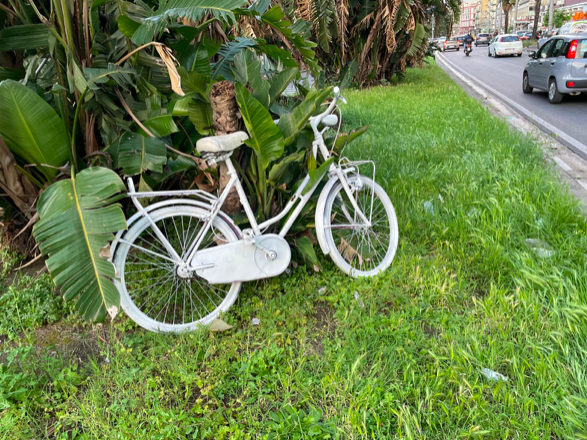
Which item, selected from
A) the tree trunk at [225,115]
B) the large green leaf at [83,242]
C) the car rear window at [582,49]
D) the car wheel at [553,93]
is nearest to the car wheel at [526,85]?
the car wheel at [553,93]

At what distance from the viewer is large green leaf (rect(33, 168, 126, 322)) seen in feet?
7.90

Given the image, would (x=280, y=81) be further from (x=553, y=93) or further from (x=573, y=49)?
(x=553, y=93)

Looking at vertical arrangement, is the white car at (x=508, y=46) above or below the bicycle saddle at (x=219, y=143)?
below

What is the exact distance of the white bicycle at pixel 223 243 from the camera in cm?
285

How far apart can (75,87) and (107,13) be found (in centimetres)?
72

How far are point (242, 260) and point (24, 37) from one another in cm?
208

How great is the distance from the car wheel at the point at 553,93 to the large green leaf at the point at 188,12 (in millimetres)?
10406

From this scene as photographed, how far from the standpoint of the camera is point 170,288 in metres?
3.13

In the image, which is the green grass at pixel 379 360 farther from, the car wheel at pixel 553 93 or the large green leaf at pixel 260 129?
the car wheel at pixel 553 93

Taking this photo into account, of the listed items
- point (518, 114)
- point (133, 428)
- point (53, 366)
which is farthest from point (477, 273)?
point (518, 114)

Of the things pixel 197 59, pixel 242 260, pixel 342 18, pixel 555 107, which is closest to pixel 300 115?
pixel 197 59

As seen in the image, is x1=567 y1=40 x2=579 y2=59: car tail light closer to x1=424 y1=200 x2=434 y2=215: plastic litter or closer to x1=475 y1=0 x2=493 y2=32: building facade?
x1=424 y1=200 x2=434 y2=215: plastic litter

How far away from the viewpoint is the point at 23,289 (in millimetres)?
3369

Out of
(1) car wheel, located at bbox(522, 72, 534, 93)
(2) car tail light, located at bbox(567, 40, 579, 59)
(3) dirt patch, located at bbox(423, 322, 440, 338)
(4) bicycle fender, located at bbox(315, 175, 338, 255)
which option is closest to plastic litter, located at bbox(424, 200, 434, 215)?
(4) bicycle fender, located at bbox(315, 175, 338, 255)
